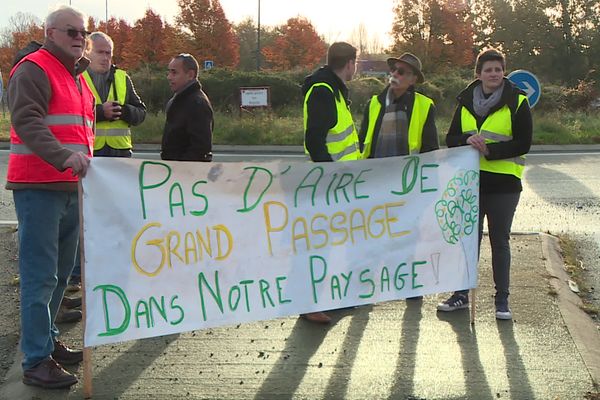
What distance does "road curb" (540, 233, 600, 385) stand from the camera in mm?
3922

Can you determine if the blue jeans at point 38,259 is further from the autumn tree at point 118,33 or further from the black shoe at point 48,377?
the autumn tree at point 118,33

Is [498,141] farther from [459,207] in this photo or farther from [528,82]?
[528,82]

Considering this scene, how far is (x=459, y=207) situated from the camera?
4.45 meters

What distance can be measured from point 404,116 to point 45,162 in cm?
269

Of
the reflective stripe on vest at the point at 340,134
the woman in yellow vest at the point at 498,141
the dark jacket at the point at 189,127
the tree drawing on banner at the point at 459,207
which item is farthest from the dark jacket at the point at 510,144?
the dark jacket at the point at 189,127

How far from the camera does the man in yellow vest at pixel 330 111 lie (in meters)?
4.49

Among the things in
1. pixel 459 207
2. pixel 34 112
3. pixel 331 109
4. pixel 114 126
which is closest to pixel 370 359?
pixel 459 207

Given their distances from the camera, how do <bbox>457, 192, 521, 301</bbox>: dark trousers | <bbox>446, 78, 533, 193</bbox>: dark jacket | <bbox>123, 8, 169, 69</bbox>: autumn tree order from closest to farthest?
<bbox>446, 78, 533, 193</bbox>: dark jacket < <bbox>457, 192, 521, 301</bbox>: dark trousers < <bbox>123, 8, 169, 69</bbox>: autumn tree

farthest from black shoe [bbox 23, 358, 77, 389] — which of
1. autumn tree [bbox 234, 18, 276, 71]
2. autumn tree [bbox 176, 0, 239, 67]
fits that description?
autumn tree [bbox 234, 18, 276, 71]

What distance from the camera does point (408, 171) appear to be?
428 cm

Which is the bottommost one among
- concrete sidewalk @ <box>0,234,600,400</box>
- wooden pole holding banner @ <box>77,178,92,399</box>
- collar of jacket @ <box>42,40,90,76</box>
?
concrete sidewalk @ <box>0,234,600,400</box>

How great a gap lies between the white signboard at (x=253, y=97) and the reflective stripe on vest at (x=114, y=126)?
53.6ft

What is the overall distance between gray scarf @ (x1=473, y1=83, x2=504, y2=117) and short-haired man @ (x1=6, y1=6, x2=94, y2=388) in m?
2.69

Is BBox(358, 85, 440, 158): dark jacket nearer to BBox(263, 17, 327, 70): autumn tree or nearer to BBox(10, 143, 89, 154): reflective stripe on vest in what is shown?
BBox(10, 143, 89, 154): reflective stripe on vest
